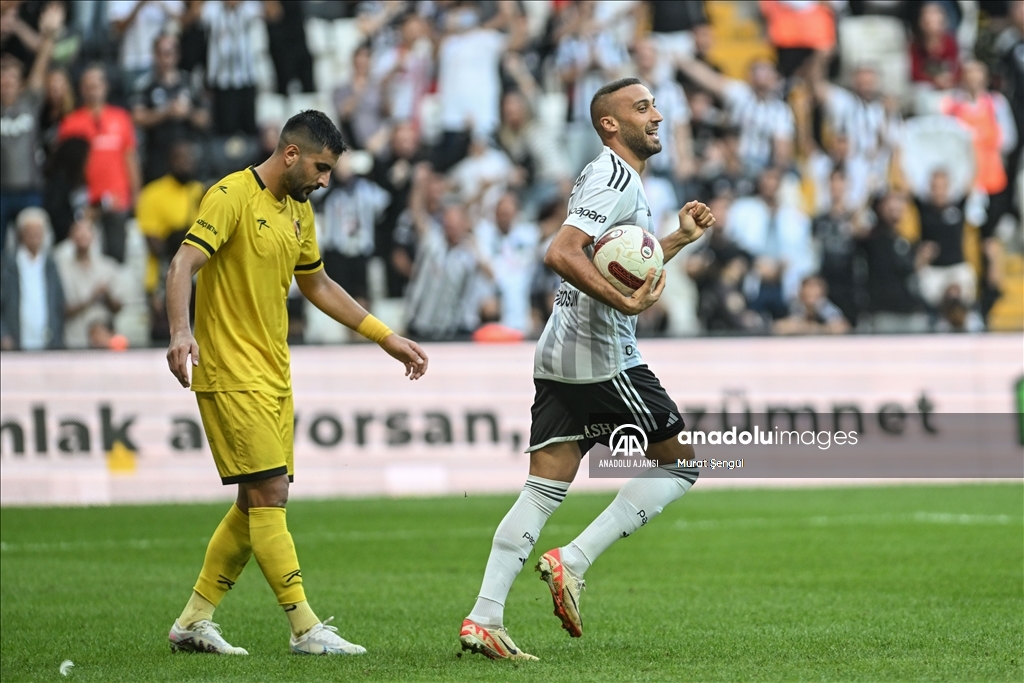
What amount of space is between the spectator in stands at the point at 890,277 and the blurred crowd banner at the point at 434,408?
2611mm

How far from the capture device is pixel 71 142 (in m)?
17.1

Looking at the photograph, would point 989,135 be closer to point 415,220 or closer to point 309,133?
point 415,220

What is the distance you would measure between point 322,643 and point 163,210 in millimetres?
11354

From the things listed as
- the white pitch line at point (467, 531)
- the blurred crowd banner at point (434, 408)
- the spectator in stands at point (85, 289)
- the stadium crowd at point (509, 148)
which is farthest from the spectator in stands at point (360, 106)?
the white pitch line at point (467, 531)

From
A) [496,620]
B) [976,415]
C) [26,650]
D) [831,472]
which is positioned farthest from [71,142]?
[496,620]

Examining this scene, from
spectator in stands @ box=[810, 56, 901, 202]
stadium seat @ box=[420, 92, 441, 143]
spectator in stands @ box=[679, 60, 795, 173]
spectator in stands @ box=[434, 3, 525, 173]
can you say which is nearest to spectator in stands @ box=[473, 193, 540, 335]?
spectator in stands @ box=[434, 3, 525, 173]

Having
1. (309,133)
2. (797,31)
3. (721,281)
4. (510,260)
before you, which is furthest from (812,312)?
(309,133)

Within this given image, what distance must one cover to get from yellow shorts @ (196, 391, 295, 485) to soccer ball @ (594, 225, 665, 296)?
1623 millimetres

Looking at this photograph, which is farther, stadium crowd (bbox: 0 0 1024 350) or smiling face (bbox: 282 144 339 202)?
stadium crowd (bbox: 0 0 1024 350)

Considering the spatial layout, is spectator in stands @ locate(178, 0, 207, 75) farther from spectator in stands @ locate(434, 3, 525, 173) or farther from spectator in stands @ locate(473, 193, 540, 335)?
spectator in stands @ locate(473, 193, 540, 335)

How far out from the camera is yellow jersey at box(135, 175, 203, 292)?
55.5 ft

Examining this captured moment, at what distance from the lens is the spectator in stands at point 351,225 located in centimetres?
1705

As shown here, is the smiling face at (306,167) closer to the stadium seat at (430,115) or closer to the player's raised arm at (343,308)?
the player's raised arm at (343,308)

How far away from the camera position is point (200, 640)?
6660mm
